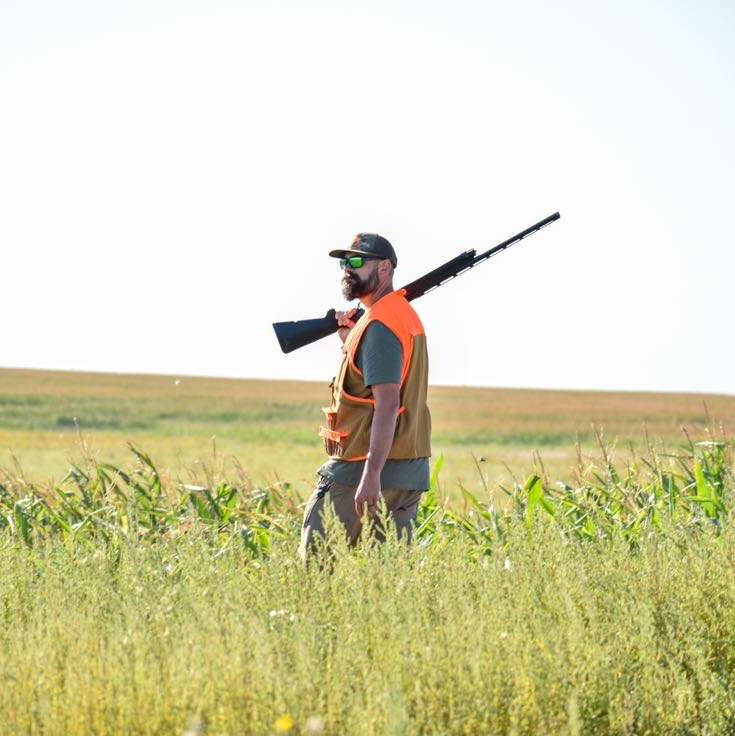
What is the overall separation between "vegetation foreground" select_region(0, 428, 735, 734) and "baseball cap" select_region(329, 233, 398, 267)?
1444 millimetres

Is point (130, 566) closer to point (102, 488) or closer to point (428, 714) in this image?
point (428, 714)

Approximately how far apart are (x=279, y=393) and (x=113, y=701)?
78470 millimetres

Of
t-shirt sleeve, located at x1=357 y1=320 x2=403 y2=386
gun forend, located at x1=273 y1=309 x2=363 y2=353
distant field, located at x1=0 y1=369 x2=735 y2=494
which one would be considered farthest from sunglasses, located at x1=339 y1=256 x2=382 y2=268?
distant field, located at x1=0 y1=369 x2=735 y2=494

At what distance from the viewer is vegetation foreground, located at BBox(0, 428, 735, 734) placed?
434 centimetres

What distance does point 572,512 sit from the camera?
28.0 ft

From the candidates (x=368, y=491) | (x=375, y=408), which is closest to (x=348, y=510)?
(x=368, y=491)

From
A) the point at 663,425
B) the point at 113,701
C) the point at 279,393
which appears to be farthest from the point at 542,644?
the point at 279,393

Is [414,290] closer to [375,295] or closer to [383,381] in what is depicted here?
[375,295]

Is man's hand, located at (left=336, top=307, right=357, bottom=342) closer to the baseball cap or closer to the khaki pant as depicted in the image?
the baseball cap

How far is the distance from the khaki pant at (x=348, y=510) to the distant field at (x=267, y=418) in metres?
25.1

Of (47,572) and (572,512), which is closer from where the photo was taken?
(47,572)

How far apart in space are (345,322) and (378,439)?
1.02 metres

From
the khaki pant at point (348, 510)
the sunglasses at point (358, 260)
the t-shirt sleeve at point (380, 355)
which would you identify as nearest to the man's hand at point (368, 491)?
the khaki pant at point (348, 510)

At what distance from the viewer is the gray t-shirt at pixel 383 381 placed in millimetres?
5988
